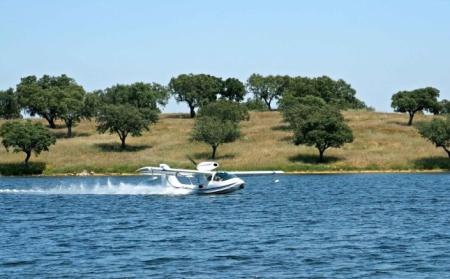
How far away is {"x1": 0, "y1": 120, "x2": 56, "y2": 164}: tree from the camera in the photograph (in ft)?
440

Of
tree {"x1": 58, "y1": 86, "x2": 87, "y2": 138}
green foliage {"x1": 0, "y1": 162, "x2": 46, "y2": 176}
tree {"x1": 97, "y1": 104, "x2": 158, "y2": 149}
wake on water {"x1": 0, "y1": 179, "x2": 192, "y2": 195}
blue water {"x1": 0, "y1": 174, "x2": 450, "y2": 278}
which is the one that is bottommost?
blue water {"x1": 0, "y1": 174, "x2": 450, "y2": 278}

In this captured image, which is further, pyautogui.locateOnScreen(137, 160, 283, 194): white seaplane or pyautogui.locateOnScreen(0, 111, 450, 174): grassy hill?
pyautogui.locateOnScreen(0, 111, 450, 174): grassy hill

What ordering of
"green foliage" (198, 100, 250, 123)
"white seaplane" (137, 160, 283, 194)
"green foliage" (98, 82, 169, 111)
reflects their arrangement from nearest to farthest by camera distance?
"white seaplane" (137, 160, 283, 194), "green foliage" (198, 100, 250, 123), "green foliage" (98, 82, 169, 111)

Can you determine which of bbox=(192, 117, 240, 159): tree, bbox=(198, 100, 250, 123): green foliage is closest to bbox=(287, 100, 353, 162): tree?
bbox=(192, 117, 240, 159): tree

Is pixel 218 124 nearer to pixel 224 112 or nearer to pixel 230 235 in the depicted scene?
pixel 224 112

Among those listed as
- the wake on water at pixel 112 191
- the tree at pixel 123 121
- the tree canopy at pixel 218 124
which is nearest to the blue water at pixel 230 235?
the wake on water at pixel 112 191

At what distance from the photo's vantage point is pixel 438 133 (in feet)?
424

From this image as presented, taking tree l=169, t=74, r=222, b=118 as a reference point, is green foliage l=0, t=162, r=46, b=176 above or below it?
below

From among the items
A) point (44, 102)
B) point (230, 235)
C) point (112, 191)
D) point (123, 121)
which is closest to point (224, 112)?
point (123, 121)

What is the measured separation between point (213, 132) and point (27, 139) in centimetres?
3043

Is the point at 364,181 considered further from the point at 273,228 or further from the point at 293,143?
the point at 273,228

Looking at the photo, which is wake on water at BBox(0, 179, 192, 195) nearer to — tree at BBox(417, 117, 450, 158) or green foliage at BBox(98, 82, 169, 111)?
tree at BBox(417, 117, 450, 158)

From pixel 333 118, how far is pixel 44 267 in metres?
103

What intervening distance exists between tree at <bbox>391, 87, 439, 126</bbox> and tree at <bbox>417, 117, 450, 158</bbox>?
26241 millimetres
